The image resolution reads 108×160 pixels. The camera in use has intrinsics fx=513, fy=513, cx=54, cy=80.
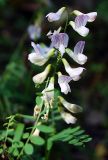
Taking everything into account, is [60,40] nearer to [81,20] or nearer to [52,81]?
[81,20]

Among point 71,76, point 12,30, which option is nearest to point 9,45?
point 12,30

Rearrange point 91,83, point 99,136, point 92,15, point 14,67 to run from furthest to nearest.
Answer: point 91,83 → point 99,136 → point 14,67 → point 92,15

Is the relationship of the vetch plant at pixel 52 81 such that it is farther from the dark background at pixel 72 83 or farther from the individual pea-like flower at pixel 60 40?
the dark background at pixel 72 83

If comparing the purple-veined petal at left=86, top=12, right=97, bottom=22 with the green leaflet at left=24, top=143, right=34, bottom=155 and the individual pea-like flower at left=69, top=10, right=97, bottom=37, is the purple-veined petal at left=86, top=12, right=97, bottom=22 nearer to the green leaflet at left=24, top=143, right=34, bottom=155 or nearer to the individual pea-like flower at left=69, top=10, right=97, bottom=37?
the individual pea-like flower at left=69, top=10, right=97, bottom=37

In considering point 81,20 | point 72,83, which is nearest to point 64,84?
point 81,20

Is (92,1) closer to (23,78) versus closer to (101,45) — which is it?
(101,45)
